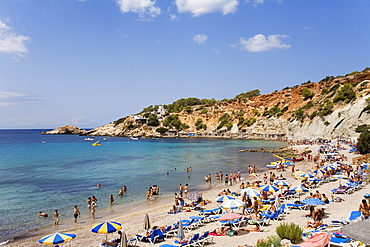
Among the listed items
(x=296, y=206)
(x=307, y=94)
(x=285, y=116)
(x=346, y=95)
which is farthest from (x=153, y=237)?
(x=307, y=94)

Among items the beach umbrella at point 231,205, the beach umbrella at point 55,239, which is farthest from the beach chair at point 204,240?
the beach umbrella at point 55,239

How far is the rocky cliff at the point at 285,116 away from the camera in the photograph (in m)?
55.3

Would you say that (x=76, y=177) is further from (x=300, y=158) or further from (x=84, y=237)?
(x=300, y=158)

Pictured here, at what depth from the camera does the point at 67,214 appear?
16.9 metres

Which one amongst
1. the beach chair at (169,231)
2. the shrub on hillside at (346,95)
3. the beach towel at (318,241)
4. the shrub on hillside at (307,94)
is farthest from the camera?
the shrub on hillside at (307,94)

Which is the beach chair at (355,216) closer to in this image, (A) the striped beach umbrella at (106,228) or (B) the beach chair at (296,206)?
(B) the beach chair at (296,206)

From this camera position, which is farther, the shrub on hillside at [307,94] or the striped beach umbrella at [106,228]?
the shrub on hillside at [307,94]

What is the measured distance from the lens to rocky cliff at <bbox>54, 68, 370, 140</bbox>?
55.3 meters

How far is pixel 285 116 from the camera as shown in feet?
271

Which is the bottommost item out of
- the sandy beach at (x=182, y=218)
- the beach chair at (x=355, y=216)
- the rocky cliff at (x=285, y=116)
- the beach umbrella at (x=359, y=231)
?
the sandy beach at (x=182, y=218)

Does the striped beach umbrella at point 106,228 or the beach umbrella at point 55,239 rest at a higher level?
the striped beach umbrella at point 106,228

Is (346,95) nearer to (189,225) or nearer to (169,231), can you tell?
(189,225)

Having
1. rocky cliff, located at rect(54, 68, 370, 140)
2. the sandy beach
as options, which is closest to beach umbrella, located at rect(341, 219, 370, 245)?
the sandy beach

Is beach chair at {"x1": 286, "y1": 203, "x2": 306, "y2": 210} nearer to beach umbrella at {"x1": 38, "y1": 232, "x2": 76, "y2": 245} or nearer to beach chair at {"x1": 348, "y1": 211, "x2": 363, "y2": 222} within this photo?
beach chair at {"x1": 348, "y1": 211, "x2": 363, "y2": 222}
